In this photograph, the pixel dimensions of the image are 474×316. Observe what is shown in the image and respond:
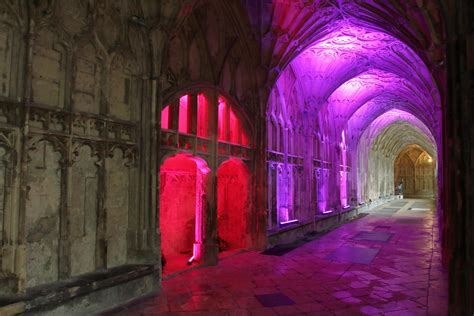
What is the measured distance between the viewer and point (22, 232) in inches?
198

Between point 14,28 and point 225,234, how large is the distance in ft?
26.8

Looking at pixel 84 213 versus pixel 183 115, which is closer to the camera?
pixel 84 213

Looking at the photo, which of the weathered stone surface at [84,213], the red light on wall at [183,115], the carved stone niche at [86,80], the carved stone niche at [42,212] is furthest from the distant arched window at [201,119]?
the carved stone niche at [42,212]

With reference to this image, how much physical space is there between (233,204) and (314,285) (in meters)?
4.64

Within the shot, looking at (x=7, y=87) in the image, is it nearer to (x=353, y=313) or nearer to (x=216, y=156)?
(x=216, y=156)

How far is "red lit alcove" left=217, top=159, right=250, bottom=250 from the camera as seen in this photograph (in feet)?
36.1

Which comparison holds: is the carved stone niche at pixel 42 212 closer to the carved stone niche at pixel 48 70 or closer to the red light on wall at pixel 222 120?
the carved stone niche at pixel 48 70

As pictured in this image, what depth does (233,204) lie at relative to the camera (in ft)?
37.1

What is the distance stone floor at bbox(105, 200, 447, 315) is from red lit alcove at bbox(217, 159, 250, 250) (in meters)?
0.98

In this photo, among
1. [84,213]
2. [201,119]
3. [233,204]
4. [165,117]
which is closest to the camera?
[84,213]

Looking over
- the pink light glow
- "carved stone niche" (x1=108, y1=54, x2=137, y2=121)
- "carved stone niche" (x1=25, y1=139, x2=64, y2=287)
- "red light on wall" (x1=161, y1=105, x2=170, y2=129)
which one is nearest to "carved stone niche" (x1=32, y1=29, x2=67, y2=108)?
"carved stone niche" (x1=25, y1=139, x2=64, y2=287)

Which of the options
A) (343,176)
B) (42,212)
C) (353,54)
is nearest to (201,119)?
(42,212)

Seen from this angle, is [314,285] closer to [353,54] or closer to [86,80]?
[86,80]

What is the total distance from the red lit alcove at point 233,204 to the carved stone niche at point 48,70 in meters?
5.98
